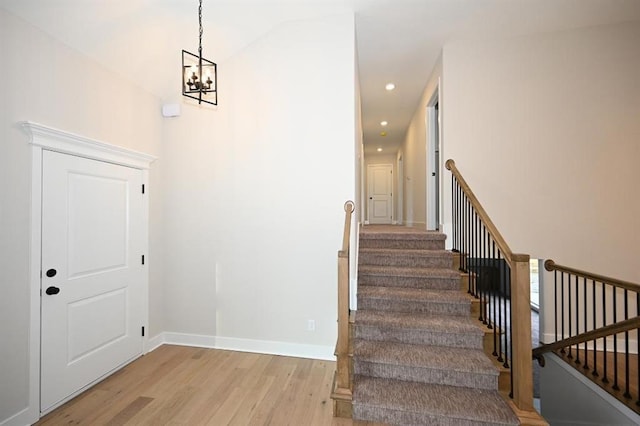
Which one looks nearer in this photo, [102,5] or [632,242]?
[102,5]

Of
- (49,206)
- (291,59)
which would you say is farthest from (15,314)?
(291,59)

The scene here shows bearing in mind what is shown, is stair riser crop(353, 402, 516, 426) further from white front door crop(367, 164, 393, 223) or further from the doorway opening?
white front door crop(367, 164, 393, 223)

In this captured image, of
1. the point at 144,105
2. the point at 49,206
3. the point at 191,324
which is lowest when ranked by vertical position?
the point at 191,324

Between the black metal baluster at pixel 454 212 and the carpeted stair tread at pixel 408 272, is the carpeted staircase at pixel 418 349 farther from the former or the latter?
the black metal baluster at pixel 454 212

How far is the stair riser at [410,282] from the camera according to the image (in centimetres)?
295

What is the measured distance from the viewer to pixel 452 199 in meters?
3.47

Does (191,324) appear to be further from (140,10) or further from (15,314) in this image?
(140,10)

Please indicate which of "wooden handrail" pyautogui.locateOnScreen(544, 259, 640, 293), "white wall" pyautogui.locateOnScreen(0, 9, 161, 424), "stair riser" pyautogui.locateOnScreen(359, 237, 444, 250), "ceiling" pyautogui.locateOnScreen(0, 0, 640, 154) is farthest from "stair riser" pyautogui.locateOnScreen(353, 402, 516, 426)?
"ceiling" pyautogui.locateOnScreen(0, 0, 640, 154)

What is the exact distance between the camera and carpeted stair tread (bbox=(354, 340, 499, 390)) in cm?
211

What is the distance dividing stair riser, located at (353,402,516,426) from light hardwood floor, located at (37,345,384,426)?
86 millimetres

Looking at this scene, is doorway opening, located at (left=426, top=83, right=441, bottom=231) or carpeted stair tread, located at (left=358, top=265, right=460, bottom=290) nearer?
carpeted stair tread, located at (left=358, top=265, right=460, bottom=290)

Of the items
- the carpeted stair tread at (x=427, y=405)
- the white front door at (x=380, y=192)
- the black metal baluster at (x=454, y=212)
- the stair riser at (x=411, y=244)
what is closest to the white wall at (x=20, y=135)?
the carpeted stair tread at (x=427, y=405)

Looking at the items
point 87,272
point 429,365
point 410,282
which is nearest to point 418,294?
point 410,282

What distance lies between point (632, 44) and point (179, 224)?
18.2ft
